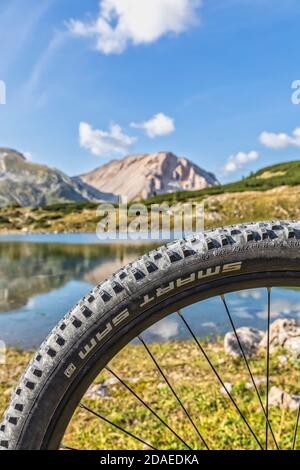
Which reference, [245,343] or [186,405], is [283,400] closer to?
[186,405]

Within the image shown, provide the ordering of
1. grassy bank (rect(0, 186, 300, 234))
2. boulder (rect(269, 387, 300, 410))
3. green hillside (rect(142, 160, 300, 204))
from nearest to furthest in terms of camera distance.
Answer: boulder (rect(269, 387, 300, 410)) → grassy bank (rect(0, 186, 300, 234)) → green hillside (rect(142, 160, 300, 204))

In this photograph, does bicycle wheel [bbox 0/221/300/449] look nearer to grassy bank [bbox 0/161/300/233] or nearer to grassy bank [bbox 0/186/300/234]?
grassy bank [bbox 0/161/300/233]

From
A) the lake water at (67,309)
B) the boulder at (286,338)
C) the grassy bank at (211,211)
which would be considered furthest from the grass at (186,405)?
the grassy bank at (211,211)

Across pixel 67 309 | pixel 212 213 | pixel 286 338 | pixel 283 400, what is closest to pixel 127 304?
pixel 283 400

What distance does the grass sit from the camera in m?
3.79

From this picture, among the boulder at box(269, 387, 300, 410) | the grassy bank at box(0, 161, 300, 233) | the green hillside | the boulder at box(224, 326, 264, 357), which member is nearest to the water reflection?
the boulder at box(224, 326, 264, 357)

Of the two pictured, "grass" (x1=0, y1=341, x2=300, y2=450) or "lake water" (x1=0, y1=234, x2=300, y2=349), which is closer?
"grass" (x1=0, y1=341, x2=300, y2=450)

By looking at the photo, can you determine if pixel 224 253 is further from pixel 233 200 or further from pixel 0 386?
pixel 233 200

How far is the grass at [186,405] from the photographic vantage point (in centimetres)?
379

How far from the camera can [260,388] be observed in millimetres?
4824
